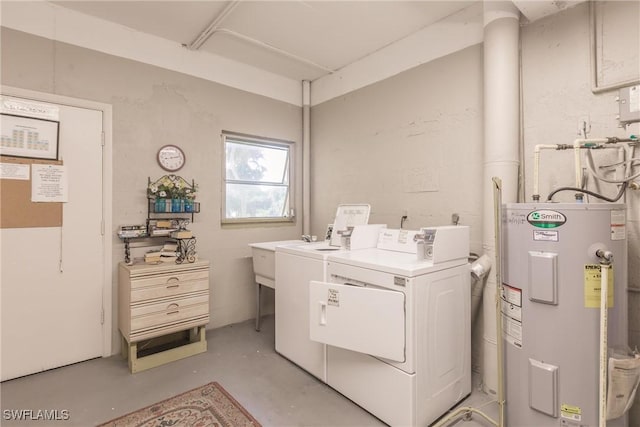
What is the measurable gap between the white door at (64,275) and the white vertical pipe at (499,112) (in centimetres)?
313

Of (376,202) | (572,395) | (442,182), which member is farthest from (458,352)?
(376,202)

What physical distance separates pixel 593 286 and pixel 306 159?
309 centimetres

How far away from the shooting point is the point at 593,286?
145 centimetres

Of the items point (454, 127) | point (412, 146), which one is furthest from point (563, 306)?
point (412, 146)

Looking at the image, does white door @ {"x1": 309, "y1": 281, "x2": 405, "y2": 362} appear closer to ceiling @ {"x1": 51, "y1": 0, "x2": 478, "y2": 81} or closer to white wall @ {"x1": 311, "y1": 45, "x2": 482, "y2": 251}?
white wall @ {"x1": 311, "y1": 45, "x2": 482, "y2": 251}

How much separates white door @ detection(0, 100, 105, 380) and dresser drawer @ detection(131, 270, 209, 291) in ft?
1.69

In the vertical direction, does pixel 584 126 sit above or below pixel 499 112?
below

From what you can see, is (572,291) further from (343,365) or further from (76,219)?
(76,219)

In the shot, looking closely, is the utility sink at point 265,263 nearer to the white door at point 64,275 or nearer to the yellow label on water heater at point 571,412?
the white door at point 64,275

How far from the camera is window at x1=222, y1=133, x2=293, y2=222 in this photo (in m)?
3.51

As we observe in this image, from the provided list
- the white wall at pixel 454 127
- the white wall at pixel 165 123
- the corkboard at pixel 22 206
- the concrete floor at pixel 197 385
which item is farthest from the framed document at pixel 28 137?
the white wall at pixel 454 127

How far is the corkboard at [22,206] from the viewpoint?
2.29 meters

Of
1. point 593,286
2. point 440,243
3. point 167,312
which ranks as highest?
point 440,243

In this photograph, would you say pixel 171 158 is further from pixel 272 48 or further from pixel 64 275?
pixel 272 48
